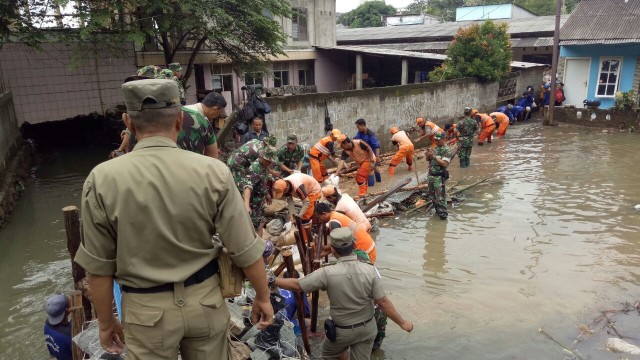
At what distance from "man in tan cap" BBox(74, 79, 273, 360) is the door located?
22239 millimetres

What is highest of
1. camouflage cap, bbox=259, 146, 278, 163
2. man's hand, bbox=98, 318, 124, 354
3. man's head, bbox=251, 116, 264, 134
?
man's head, bbox=251, 116, 264, 134

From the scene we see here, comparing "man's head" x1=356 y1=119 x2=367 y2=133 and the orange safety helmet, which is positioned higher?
"man's head" x1=356 y1=119 x2=367 y2=133

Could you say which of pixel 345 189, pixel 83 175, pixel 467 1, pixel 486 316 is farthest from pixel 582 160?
pixel 467 1

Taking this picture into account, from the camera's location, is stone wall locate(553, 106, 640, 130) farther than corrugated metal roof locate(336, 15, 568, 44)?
No

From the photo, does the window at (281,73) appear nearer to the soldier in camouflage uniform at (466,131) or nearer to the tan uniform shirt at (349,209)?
the soldier in camouflage uniform at (466,131)

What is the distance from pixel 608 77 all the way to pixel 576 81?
1209 millimetres

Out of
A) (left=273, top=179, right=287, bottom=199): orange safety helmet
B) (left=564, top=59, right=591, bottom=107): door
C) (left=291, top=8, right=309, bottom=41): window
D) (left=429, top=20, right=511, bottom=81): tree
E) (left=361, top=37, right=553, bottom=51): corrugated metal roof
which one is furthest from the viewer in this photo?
(left=361, top=37, right=553, bottom=51): corrugated metal roof

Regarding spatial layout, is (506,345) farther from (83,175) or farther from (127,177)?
(83,175)

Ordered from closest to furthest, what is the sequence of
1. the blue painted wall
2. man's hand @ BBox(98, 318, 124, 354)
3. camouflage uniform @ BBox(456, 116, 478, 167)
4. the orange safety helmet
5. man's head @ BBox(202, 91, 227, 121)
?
man's hand @ BBox(98, 318, 124, 354), man's head @ BBox(202, 91, 227, 121), the orange safety helmet, camouflage uniform @ BBox(456, 116, 478, 167), the blue painted wall

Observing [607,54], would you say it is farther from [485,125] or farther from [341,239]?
[341,239]

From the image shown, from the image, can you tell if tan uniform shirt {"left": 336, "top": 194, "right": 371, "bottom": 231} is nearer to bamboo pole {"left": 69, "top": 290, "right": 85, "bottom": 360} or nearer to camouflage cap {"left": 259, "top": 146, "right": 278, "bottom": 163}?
camouflage cap {"left": 259, "top": 146, "right": 278, "bottom": 163}

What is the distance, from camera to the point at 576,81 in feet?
67.9

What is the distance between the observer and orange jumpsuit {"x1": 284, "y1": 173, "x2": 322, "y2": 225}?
7289 millimetres

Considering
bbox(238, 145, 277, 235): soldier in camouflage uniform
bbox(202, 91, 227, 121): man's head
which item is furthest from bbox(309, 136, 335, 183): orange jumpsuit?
bbox(202, 91, 227, 121): man's head
